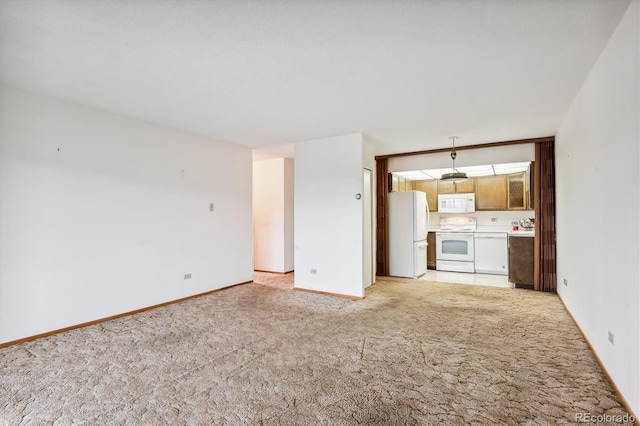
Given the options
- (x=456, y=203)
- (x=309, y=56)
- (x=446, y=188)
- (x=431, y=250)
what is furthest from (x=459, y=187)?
(x=309, y=56)

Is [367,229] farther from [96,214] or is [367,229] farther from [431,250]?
[96,214]

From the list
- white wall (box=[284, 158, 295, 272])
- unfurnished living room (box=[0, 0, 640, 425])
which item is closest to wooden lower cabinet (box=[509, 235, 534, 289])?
unfurnished living room (box=[0, 0, 640, 425])

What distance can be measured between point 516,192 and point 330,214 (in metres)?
4.68

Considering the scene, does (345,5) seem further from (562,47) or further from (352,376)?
(352,376)

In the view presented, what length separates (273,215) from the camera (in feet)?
24.1

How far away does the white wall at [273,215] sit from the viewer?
720 cm

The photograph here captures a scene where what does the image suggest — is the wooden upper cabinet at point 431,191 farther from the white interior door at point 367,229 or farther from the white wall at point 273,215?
the white wall at point 273,215

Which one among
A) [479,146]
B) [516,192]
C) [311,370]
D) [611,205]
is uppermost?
[479,146]

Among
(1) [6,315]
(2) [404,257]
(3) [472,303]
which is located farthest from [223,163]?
(3) [472,303]

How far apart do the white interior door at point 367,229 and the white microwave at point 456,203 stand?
2829 millimetres

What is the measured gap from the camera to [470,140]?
5492mm

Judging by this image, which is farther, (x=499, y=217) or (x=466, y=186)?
(x=466, y=186)

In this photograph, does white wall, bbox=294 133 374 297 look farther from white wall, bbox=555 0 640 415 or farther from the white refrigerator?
white wall, bbox=555 0 640 415

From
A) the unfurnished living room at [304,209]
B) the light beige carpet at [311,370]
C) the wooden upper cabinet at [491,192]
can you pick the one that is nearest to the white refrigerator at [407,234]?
the unfurnished living room at [304,209]
